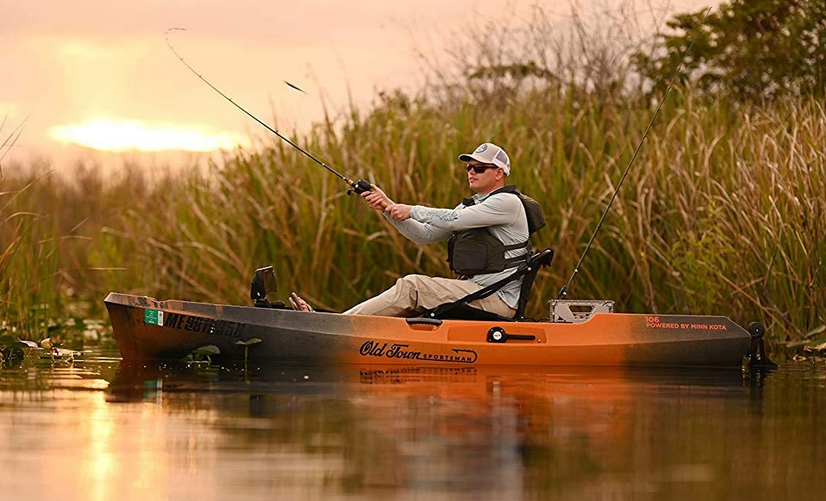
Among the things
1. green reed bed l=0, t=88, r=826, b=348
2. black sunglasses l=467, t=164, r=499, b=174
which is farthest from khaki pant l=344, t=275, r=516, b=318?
green reed bed l=0, t=88, r=826, b=348

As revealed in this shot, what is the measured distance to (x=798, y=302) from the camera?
12961 millimetres

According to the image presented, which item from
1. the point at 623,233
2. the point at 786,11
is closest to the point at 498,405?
the point at 623,233

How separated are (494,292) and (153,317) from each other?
260 centimetres

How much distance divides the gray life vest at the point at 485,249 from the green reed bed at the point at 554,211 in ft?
8.43

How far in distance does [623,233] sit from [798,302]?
2091mm

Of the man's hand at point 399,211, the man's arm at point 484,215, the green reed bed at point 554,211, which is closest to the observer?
the man's arm at point 484,215

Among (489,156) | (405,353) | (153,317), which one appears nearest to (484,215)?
(489,156)

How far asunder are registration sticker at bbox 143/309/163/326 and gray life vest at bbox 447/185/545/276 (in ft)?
7.45

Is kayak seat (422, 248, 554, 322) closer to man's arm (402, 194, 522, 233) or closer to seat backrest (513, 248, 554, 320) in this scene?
seat backrest (513, 248, 554, 320)

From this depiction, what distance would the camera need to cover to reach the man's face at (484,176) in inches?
455

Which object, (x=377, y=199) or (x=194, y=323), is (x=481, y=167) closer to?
(x=377, y=199)

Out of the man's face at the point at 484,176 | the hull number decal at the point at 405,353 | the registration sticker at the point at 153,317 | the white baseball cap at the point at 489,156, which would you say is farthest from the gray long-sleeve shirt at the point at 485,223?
the registration sticker at the point at 153,317

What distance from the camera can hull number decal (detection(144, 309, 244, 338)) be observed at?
1134 cm

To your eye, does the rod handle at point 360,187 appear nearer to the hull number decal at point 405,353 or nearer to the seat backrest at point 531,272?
the hull number decal at point 405,353
